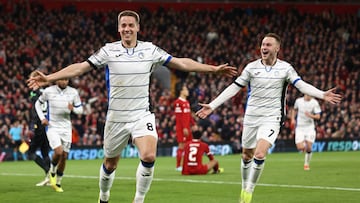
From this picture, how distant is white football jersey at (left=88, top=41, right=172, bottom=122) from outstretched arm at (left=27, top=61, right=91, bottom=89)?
22 cm

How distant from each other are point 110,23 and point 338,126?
12.6 meters

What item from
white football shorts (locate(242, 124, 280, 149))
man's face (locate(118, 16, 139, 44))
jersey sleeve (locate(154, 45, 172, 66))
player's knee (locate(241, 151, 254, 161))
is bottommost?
player's knee (locate(241, 151, 254, 161))

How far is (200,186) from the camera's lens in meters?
18.4

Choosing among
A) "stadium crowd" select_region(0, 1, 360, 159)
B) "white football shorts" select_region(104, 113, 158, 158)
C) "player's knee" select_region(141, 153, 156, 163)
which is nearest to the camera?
"player's knee" select_region(141, 153, 156, 163)

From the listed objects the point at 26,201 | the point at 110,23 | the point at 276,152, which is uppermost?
the point at 110,23

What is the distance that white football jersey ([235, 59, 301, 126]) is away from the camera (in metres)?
14.7

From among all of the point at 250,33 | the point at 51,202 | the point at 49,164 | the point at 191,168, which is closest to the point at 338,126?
the point at 250,33

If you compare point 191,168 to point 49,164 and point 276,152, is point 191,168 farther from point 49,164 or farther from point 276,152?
point 276,152

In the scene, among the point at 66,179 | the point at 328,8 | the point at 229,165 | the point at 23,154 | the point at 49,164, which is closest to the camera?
the point at 49,164

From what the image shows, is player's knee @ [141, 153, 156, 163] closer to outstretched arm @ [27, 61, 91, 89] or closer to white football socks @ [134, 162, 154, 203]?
white football socks @ [134, 162, 154, 203]

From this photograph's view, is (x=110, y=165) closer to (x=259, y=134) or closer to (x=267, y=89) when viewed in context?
(x=259, y=134)

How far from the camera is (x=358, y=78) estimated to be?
4469 cm

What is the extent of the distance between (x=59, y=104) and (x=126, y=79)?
260 inches

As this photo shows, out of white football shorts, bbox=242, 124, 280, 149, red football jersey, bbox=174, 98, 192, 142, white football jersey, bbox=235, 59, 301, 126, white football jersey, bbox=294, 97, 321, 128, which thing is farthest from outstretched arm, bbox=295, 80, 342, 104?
white football jersey, bbox=294, 97, 321, 128
